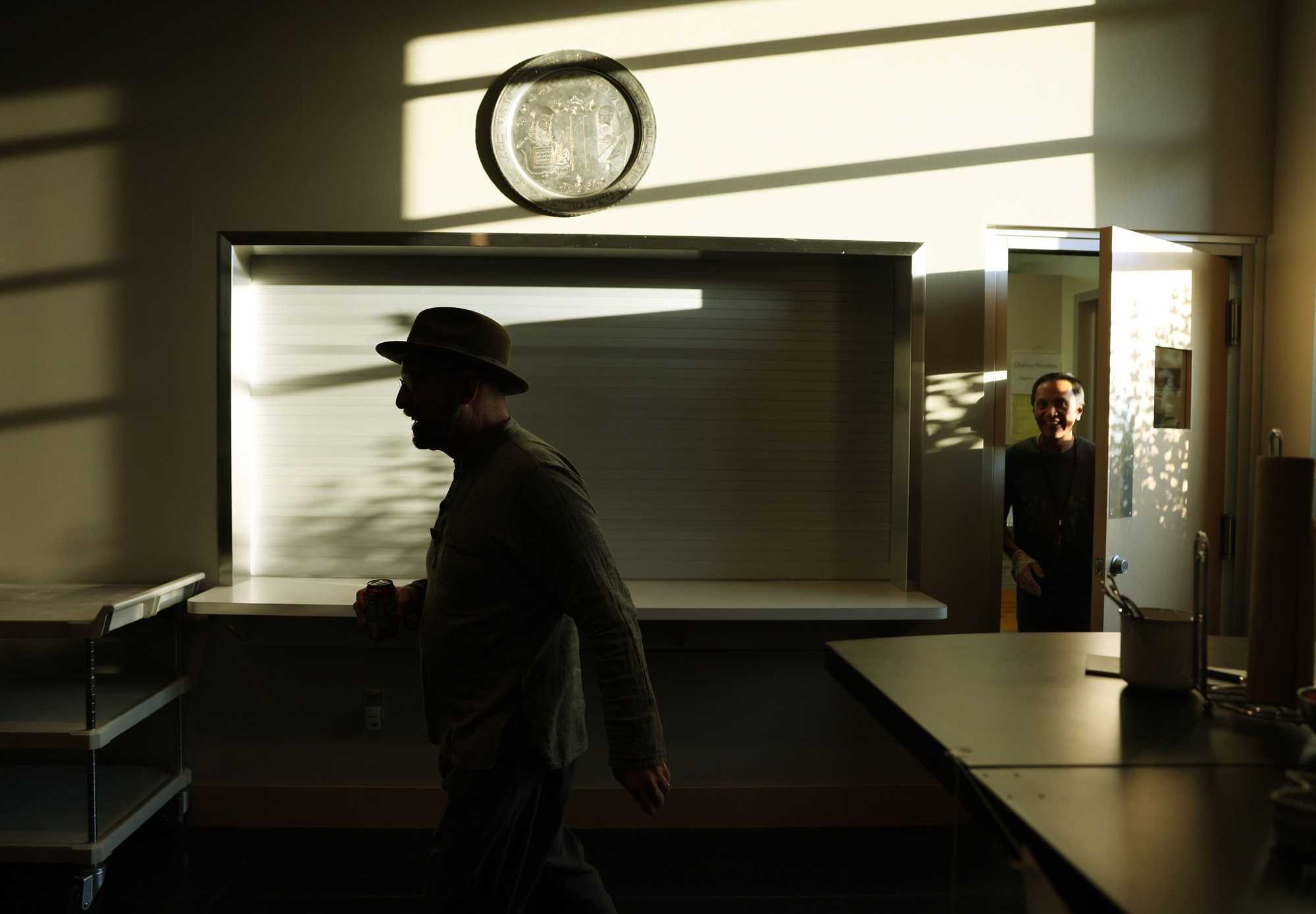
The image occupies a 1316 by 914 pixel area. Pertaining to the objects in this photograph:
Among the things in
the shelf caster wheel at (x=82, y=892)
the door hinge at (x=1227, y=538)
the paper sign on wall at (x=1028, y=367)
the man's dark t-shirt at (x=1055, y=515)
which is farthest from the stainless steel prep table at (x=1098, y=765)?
the paper sign on wall at (x=1028, y=367)

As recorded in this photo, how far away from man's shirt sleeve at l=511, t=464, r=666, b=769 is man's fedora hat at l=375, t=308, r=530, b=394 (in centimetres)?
30

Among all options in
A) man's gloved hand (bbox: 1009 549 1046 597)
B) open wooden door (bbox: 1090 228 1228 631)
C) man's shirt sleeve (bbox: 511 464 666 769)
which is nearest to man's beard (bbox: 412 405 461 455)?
man's shirt sleeve (bbox: 511 464 666 769)

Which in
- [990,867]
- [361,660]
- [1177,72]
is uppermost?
[1177,72]

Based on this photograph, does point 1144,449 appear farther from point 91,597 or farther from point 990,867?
point 91,597

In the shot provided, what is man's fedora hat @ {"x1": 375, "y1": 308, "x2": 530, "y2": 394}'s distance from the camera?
2.18m

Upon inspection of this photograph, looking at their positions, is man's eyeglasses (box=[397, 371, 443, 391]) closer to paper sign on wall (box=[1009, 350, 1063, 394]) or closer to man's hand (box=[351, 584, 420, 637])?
man's hand (box=[351, 584, 420, 637])

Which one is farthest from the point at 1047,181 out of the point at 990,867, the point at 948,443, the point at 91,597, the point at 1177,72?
the point at 91,597

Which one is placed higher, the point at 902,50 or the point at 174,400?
the point at 902,50

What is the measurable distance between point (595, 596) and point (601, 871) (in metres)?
1.64

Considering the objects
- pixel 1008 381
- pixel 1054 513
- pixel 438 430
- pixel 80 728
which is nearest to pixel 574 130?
pixel 438 430

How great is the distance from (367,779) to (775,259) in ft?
8.22

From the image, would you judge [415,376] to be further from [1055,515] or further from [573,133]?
[1055,515]

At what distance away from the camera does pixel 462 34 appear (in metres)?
3.53

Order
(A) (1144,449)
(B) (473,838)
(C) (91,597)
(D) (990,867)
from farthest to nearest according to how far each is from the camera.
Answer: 1. (A) (1144,449)
2. (C) (91,597)
3. (B) (473,838)
4. (D) (990,867)
